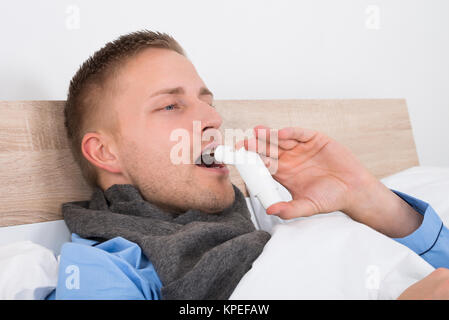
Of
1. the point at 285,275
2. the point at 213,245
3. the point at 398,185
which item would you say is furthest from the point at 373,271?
the point at 398,185

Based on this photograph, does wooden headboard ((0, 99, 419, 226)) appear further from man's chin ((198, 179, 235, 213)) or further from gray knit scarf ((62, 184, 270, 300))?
man's chin ((198, 179, 235, 213))

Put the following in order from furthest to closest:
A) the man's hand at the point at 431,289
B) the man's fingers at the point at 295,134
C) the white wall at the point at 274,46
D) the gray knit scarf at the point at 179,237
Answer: the white wall at the point at 274,46 < the man's fingers at the point at 295,134 < the gray knit scarf at the point at 179,237 < the man's hand at the point at 431,289

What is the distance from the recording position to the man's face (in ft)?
3.24

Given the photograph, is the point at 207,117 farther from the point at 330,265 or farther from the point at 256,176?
the point at 330,265

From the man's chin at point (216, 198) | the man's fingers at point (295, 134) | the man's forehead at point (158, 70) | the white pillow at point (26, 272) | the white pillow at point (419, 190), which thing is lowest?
the white pillow at point (419, 190)

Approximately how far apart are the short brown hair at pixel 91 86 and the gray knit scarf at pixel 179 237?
0.40 ft

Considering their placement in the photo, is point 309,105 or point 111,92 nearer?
point 111,92

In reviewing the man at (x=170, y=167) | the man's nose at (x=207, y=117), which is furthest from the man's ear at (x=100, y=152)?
the man's nose at (x=207, y=117)

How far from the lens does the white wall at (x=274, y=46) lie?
120cm

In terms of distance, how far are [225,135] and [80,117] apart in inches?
18.7

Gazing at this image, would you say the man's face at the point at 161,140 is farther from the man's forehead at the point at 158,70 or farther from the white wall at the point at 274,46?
the white wall at the point at 274,46

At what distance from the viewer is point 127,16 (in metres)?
1.34

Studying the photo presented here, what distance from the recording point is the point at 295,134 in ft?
3.16
